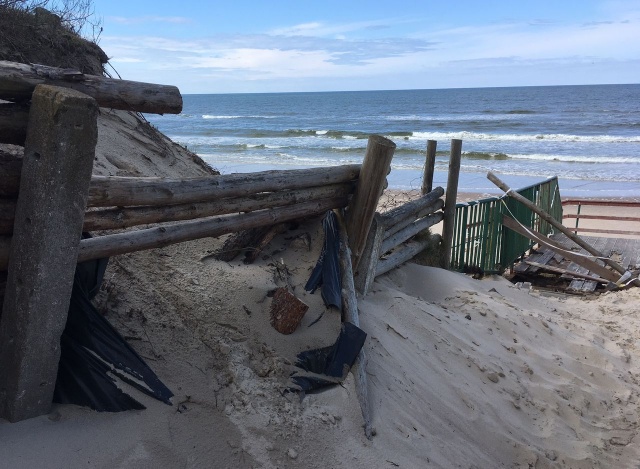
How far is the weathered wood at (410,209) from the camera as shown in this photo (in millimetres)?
6080

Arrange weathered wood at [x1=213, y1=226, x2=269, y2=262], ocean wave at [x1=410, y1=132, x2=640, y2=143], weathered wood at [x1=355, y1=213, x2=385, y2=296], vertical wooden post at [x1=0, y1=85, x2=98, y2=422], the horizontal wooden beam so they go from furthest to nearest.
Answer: ocean wave at [x1=410, y1=132, x2=640, y2=143] < the horizontal wooden beam < weathered wood at [x1=355, y1=213, x2=385, y2=296] < weathered wood at [x1=213, y1=226, x2=269, y2=262] < vertical wooden post at [x1=0, y1=85, x2=98, y2=422]

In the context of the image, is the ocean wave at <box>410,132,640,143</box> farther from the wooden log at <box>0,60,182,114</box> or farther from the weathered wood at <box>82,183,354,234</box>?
the wooden log at <box>0,60,182,114</box>

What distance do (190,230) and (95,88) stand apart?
4.11 ft

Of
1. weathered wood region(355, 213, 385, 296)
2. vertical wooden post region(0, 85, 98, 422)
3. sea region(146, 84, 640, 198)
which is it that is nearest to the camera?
vertical wooden post region(0, 85, 98, 422)

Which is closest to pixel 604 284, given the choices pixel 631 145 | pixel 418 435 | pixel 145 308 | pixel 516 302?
pixel 516 302

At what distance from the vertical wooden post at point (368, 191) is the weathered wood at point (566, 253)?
4705mm

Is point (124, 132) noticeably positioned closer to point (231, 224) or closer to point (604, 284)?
point (231, 224)

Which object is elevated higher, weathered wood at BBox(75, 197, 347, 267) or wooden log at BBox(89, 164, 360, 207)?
wooden log at BBox(89, 164, 360, 207)

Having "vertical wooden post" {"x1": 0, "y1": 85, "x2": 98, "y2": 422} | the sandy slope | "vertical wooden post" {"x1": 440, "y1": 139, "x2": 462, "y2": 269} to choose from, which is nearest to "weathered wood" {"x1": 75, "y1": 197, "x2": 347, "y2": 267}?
the sandy slope

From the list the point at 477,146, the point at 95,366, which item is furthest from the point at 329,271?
the point at 477,146

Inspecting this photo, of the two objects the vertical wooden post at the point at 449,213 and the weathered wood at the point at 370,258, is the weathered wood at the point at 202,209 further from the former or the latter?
the vertical wooden post at the point at 449,213

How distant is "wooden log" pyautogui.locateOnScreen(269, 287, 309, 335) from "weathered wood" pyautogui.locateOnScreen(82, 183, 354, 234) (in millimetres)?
670

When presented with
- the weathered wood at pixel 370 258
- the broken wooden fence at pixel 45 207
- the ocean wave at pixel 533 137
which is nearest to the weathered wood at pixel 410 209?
the weathered wood at pixel 370 258

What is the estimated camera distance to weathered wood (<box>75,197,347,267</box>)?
3381mm
